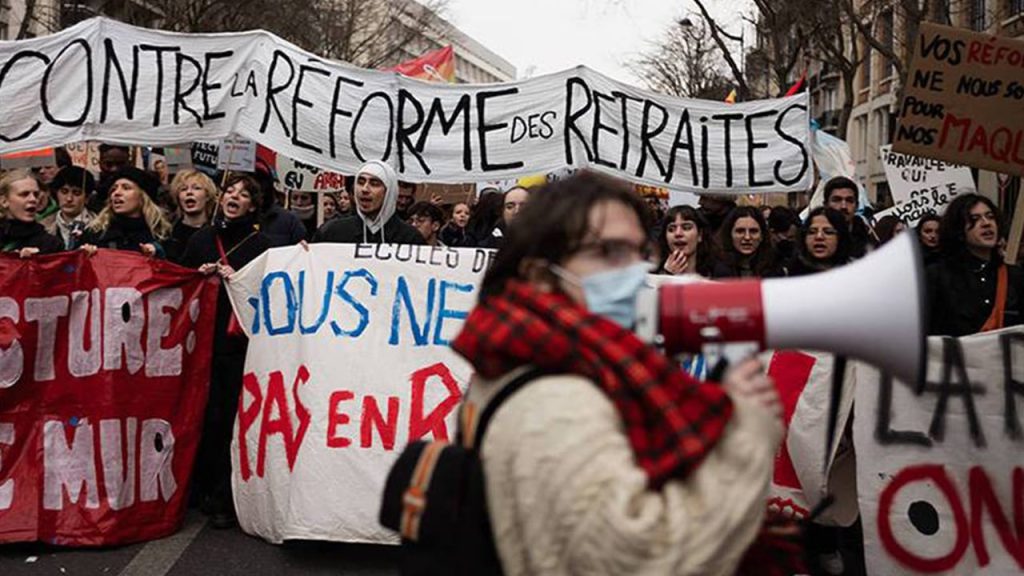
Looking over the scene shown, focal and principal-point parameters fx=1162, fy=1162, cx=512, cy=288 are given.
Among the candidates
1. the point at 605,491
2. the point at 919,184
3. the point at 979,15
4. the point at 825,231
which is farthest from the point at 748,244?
the point at 979,15

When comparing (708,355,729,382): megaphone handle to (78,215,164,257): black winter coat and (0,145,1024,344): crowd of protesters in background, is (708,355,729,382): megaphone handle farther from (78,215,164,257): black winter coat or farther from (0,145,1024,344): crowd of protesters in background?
(78,215,164,257): black winter coat

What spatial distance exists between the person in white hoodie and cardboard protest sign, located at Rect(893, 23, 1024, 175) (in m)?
2.77

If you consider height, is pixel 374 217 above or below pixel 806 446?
above

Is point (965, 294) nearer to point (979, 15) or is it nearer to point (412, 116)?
point (412, 116)

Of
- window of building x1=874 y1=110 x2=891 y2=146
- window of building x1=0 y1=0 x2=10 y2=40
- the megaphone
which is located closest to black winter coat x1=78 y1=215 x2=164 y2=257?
the megaphone

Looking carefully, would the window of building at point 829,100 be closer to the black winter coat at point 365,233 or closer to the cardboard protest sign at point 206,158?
the cardboard protest sign at point 206,158

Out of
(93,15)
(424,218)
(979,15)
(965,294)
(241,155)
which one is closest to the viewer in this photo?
(965,294)

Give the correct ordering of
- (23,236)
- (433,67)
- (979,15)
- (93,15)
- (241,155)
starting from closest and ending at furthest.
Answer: (23,236)
(241,155)
(433,67)
(979,15)
(93,15)

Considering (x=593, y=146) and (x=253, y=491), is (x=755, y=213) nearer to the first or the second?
(x=593, y=146)

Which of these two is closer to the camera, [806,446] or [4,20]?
[806,446]

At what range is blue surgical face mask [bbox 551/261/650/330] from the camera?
1.77m

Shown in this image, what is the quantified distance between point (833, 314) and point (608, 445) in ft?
1.30

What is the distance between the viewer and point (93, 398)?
526 centimetres

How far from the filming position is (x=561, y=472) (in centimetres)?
159
